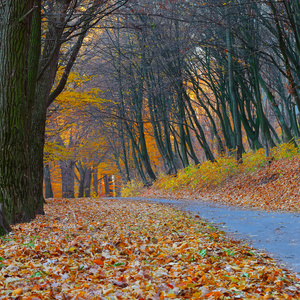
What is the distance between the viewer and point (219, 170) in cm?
1764

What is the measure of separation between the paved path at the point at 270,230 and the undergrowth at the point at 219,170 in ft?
20.5

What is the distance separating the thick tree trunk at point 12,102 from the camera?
6742 millimetres

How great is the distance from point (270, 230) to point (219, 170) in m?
11.2

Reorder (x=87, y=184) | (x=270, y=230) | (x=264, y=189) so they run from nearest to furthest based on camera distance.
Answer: (x=270, y=230) < (x=264, y=189) < (x=87, y=184)

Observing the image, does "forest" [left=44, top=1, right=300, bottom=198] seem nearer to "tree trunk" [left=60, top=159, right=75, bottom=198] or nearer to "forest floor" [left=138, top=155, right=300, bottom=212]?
"tree trunk" [left=60, top=159, right=75, bottom=198]

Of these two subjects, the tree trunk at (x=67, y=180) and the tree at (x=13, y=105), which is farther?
the tree trunk at (x=67, y=180)

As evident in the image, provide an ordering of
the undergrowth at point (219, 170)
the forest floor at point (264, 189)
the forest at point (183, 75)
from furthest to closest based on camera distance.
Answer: the undergrowth at point (219, 170), the forest at point (183, 75), the forest floor at point (264, 189)

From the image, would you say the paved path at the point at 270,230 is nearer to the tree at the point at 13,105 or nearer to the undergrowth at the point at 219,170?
the tree at the point at 13,105

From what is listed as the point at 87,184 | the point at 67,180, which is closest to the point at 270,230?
the point at 67,180

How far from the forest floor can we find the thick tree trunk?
253 inches

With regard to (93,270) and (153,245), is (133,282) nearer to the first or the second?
(93,270)

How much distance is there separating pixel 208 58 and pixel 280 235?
14.4 metres

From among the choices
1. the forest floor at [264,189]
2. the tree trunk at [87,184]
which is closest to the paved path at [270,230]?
the forest floor at [264,189]

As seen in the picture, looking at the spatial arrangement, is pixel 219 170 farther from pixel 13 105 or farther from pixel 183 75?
pixel 13 105
